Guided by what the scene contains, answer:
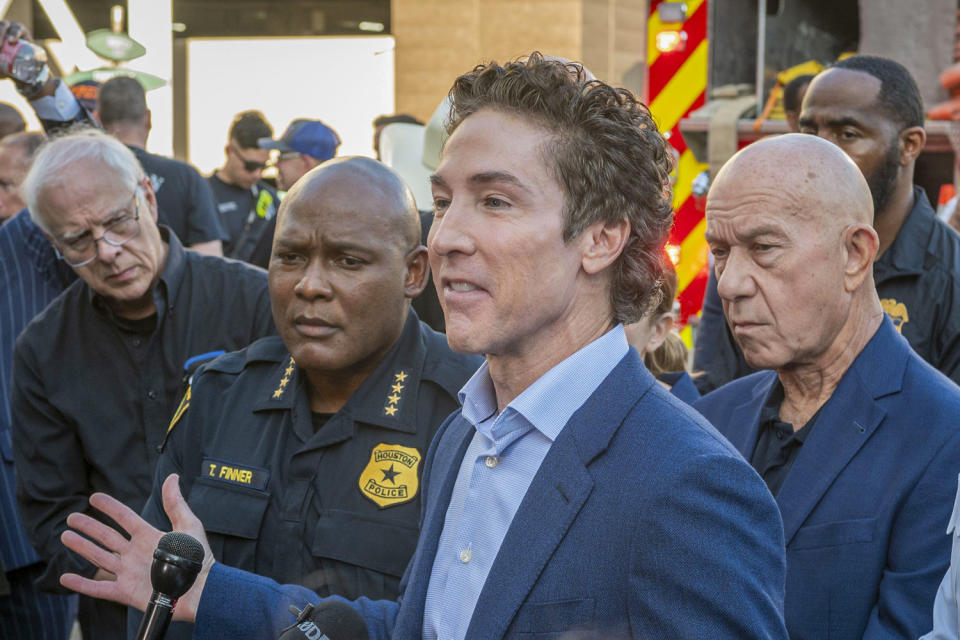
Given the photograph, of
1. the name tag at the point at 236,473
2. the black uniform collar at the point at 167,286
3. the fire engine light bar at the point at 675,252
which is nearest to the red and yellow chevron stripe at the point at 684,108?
the fire engine light bar at the point at 675,252

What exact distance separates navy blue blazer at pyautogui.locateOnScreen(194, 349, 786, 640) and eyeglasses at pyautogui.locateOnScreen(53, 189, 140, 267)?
2559 mm

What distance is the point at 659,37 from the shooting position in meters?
Result: 7.72

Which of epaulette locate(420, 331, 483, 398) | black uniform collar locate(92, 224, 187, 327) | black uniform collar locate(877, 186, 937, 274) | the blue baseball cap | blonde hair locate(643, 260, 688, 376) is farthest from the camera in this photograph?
the blue baseball cap

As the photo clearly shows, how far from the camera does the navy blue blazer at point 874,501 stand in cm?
246

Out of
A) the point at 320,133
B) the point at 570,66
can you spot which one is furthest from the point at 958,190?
the point at 570,66

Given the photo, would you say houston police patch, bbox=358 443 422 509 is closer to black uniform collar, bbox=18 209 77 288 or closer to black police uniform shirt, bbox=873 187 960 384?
black police uniform shirt, bbox=873 187 960 384

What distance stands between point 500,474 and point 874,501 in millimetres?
945

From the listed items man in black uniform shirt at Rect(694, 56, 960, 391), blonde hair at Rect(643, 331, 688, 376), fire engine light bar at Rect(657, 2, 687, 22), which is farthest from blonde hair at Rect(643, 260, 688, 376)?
fire engine light bar at Rect(657, 2, 687, 22)

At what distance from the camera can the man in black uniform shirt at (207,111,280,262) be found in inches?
348

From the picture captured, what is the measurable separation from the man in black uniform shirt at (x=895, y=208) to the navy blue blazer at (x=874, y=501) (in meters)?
1.16

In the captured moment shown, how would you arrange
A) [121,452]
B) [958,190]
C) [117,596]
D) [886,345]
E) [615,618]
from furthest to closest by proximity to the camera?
[958,190] < [121,452] < [886,345] < [117,596] < [615,618]

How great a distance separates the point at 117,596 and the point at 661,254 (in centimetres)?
130

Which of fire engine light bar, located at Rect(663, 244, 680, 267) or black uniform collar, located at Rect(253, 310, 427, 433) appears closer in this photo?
black uniform collar, located at Rect(253, 310, 427, 433)

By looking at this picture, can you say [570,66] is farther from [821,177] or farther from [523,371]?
[821,177]
